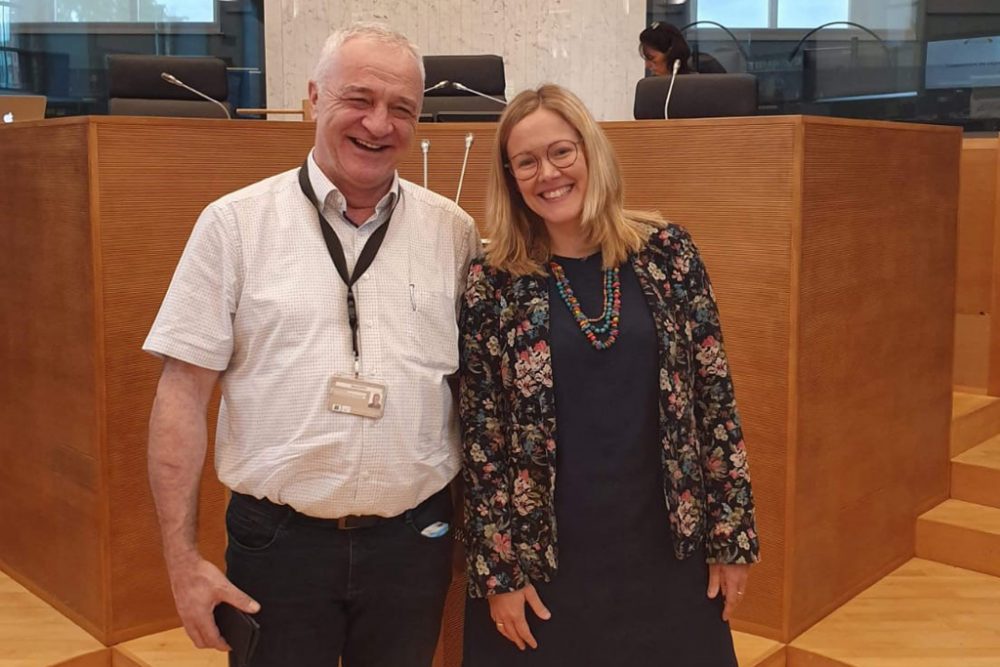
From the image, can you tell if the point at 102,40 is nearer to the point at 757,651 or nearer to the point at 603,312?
the point at 757,651

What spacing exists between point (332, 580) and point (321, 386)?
312mm

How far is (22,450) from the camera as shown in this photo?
3.66m

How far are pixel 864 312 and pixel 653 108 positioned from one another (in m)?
1.17

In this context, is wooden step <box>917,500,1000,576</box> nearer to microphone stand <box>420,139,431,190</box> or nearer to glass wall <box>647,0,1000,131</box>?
microphone stand <box>420,139,431,190</box>

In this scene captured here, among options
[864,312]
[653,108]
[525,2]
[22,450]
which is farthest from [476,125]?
[525,2]

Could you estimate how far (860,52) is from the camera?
739 cm

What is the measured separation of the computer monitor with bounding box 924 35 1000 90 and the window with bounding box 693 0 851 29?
2.27 ft

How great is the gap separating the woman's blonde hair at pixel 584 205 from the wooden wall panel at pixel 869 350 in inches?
52.9

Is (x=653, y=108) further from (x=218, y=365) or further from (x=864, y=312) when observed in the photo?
(x=218, y=365)

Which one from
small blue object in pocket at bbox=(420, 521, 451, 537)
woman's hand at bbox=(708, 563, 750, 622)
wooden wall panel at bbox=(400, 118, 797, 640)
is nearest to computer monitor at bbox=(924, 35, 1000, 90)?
wooden wall panel at bbox=(400, 118, 797, 640)

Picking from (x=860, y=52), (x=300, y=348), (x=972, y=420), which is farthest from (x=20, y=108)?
(x=860, y=52)

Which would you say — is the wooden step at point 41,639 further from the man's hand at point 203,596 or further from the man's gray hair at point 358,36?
the man's gray hair at point 358,36

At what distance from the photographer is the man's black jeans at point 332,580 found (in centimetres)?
176

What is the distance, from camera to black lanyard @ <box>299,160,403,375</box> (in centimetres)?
176
